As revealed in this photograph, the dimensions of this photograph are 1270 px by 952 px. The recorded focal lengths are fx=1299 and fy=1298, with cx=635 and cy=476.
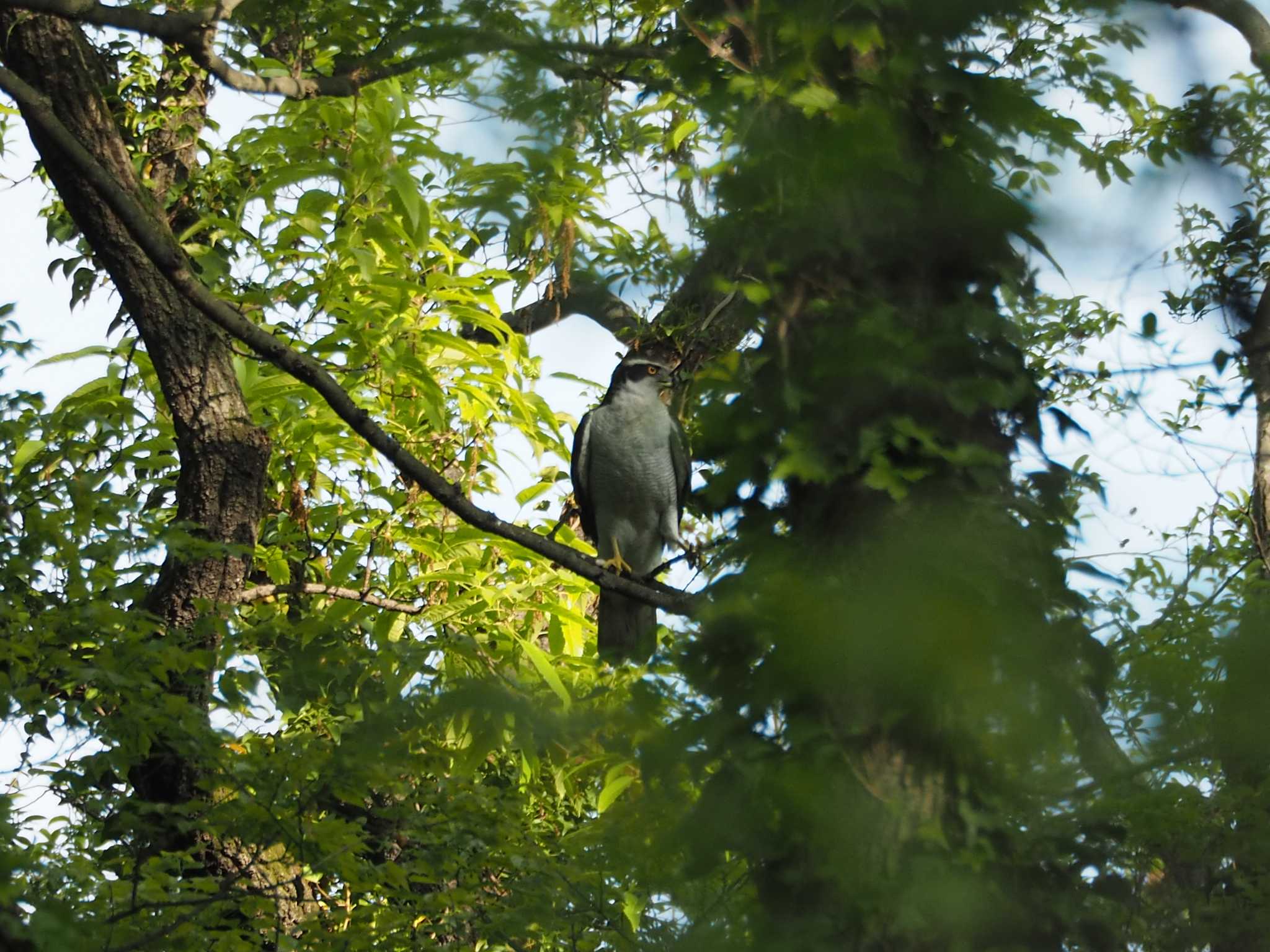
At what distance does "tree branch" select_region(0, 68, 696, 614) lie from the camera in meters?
2.83

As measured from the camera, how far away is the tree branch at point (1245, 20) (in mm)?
1339

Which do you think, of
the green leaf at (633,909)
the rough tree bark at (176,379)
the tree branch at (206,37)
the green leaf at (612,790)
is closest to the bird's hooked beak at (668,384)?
the rough tree bark at (176,379)

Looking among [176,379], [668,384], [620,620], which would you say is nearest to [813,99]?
[176,379]

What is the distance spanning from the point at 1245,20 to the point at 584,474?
14.1 feet

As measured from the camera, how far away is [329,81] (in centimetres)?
299

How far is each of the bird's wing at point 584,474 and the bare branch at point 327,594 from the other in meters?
1.37

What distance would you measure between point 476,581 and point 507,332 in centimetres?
93

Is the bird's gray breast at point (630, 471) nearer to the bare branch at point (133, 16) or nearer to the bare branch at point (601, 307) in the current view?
the bare branch at point (601, 307)

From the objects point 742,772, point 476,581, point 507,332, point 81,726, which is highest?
point 507,332

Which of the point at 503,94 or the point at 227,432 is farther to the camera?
the point at 227,432

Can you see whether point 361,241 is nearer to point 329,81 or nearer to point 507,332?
point 507,332

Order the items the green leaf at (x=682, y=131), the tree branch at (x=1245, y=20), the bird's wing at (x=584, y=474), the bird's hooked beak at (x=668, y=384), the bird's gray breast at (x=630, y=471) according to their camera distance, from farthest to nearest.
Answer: the bird's wing at (x=584, y=474) < the bird's gray breast at (x=630, y=471) < the bird's hooked beak at (x=668, y=384) < the green leaf at (x=682, y=131) < the tree branch at (x=1245, y=20)

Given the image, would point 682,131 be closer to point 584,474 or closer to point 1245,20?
point 1245,20

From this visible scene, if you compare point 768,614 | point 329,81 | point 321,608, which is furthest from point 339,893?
point 768,614
